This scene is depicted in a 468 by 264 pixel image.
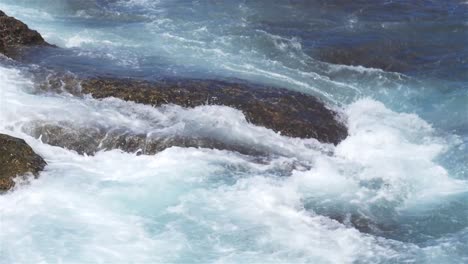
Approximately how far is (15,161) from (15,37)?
256 inches

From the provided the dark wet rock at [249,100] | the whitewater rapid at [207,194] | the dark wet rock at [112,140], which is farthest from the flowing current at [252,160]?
the dark wet rock at [249,100]

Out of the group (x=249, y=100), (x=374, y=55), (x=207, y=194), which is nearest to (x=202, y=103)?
(x=249, y=100)

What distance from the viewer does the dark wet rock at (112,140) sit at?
12297 mm

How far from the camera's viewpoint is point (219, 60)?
17.2 meters

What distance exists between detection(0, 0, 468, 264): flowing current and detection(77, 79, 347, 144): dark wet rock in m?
0.28

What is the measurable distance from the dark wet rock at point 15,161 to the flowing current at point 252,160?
214 millimetres

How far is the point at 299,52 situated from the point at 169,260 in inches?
400

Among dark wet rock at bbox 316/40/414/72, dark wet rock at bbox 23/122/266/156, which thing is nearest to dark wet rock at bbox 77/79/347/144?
dark wet rock at bbox 23/122/266/156

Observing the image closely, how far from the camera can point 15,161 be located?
36.7 ft

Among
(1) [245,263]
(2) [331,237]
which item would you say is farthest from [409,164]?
(1) [245,263]

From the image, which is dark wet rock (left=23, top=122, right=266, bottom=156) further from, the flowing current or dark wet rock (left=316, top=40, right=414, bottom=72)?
dark wet rock (left=316, top=40, right=414, bottom=72)

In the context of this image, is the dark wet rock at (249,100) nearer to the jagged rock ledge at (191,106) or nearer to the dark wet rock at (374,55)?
the jagged rock ledge at (191,106)

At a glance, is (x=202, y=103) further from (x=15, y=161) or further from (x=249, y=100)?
(x=15, y=161)

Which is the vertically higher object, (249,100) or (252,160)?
(249,100)
